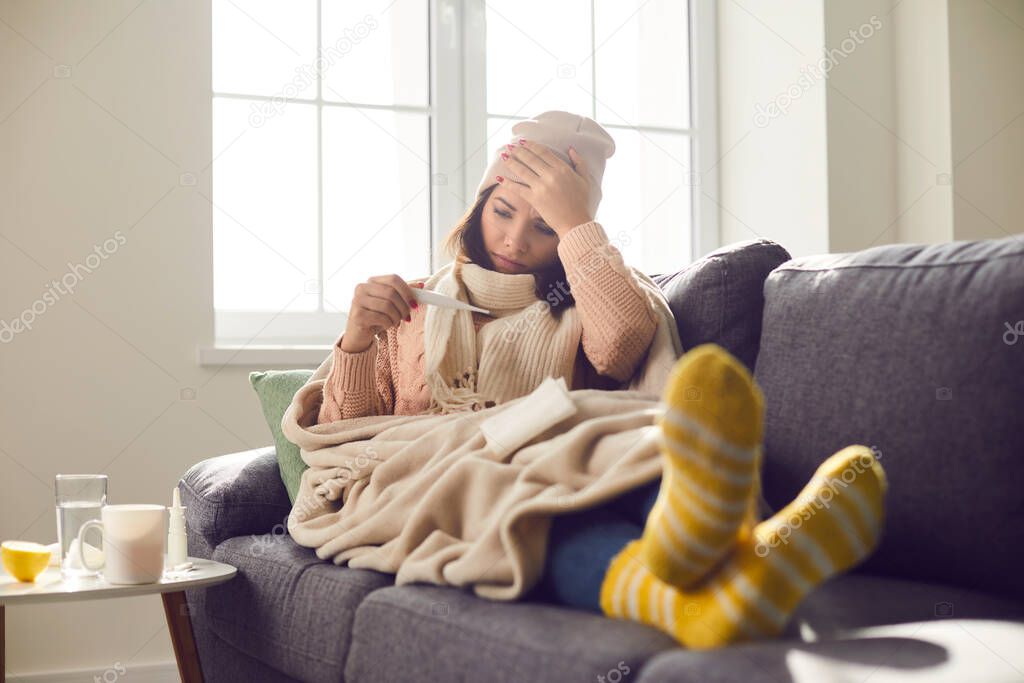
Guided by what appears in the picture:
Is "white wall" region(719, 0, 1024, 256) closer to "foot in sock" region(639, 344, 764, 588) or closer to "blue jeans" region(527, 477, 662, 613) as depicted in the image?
"blue jeans" region(527, 477, 662, 613)

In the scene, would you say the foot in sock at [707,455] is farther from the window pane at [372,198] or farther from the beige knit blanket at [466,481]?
the window pane at [372,198]

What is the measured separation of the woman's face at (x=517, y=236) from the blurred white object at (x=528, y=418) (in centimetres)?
45

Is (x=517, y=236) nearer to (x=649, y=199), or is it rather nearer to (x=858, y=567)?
(x=858, y=567)

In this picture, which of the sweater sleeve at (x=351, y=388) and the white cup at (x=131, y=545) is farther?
the sweater sleeve at (x=351, y=388)

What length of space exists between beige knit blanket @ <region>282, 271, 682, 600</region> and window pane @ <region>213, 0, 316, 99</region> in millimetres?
1299

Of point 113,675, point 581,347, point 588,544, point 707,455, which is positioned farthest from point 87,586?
point 113,675

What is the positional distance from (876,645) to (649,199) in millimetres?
2429

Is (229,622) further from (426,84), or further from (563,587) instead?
(426,84)

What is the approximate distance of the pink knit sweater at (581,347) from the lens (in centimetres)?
160

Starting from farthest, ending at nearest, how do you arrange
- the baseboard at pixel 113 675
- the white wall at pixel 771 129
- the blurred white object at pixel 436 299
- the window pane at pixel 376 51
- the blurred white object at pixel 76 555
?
the white wall at pixel 771 129
the window pane at pixel 376 51
the baseboard at pixel 113 675
the blurred white object at pixel 436 299
the blurred white object at pixel 76 555

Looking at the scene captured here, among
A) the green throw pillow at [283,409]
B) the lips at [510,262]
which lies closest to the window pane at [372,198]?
the green throw pillow at [283,409]

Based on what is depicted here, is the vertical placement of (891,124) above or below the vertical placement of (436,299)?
above

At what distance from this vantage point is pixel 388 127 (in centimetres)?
289

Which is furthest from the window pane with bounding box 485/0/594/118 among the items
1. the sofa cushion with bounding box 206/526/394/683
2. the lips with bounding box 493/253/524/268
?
the sofa cushion with bounding box 206/526/394/683
